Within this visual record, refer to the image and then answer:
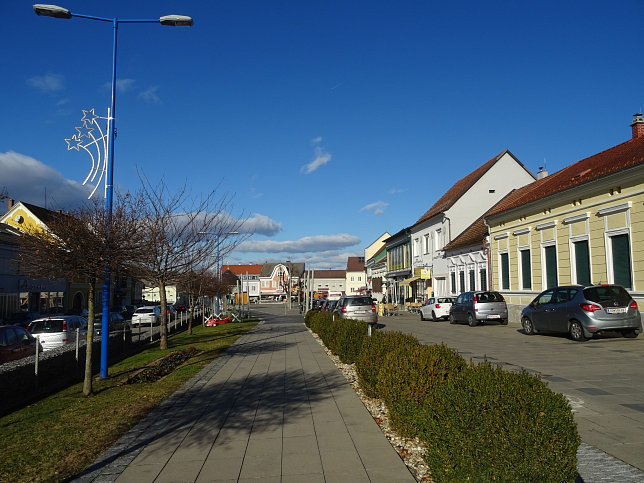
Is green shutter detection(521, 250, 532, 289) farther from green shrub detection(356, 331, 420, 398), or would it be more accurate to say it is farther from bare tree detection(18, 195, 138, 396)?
bare tree detection(18, 195, 138, 396)

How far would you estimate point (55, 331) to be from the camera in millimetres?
20188

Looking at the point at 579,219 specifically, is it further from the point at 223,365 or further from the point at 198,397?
the point at 198,397

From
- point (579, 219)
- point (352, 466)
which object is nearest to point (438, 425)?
point (352, 466)

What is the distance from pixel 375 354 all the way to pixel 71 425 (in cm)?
449

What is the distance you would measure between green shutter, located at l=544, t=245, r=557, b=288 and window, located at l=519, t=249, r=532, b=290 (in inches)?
61.9

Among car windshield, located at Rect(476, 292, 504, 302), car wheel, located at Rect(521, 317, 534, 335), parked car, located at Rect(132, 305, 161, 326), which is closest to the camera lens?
car wheel, located at Rect(521, 317, 534, 335)

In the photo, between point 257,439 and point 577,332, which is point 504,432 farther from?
point 577,332

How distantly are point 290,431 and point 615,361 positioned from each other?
8.38 metres

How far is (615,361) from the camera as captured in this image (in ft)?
37.7

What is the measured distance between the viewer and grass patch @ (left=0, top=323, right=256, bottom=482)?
5.53m

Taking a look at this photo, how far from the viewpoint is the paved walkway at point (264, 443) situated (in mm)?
5070

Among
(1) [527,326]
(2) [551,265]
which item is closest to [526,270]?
(2) [551,265]

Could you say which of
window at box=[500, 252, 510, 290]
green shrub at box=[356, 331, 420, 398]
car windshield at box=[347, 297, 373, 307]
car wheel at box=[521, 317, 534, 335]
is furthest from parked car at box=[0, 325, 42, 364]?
window at box=[500, 252, 510, 290]

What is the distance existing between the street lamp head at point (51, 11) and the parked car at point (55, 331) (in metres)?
12.8
